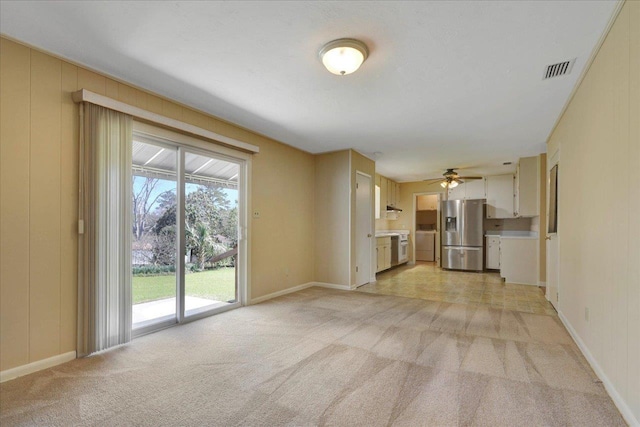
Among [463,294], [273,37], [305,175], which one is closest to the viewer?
[273,37]

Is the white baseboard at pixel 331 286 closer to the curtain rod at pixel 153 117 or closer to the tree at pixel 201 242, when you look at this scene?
the tree at pixel 201 242

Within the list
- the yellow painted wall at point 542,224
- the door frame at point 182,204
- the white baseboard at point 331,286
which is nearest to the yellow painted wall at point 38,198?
the door frame at point 182,204

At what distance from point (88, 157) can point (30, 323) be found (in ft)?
4.61

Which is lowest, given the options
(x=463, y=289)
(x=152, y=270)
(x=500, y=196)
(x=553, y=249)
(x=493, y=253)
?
(x=463, y=289)

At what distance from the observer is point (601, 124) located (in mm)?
2254

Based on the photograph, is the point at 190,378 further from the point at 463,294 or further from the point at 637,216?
the point at 463,294

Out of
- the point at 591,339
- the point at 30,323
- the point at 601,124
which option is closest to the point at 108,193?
the point at 30,323

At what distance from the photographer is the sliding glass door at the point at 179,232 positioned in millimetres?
3176

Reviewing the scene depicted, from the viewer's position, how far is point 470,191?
26.1 ft

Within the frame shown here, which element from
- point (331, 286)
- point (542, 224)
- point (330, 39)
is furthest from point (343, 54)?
point (542, 224)

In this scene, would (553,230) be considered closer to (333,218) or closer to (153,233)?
(333,218)

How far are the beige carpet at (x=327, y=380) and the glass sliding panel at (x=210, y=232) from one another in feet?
1.78

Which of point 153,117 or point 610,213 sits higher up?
point 153,117

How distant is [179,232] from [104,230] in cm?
82
